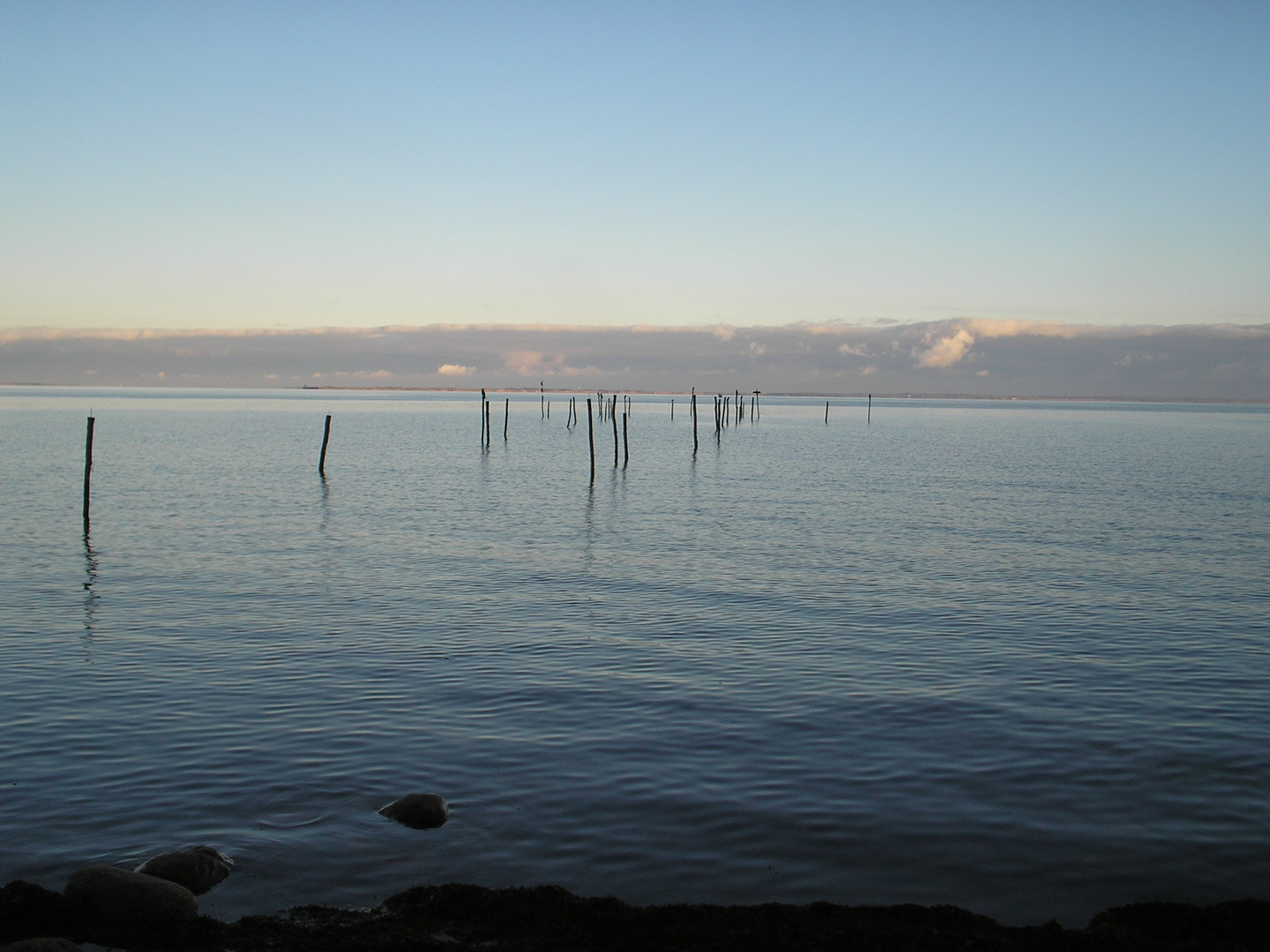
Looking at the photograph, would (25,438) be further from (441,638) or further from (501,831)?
(501,831)

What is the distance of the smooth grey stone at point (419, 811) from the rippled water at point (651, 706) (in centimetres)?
16

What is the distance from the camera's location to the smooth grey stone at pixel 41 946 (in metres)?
5.52

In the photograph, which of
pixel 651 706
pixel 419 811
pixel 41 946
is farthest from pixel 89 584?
pixel 41 946

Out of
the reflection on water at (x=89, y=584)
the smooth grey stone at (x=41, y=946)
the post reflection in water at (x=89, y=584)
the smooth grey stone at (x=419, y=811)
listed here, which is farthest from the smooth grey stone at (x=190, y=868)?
the post reflection in water at (x=89, y=584)

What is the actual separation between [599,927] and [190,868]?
2869mm

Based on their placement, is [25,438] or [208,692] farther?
[25,438]

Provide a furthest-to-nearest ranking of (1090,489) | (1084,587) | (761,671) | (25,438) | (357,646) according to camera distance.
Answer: (25,438), (1090,489), (1084,587), (357,646), (761,671)

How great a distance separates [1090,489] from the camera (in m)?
40.8

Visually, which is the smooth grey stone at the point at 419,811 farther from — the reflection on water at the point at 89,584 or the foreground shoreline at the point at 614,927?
the reflection on water at the point at 89,584

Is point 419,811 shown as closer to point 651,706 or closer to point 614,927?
point 614,927

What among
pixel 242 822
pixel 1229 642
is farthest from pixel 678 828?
pixel 1229 642

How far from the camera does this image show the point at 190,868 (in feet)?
22.3

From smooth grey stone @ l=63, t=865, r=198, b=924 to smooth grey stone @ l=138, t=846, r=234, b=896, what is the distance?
11.8 inches

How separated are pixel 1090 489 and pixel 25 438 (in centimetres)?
6244
